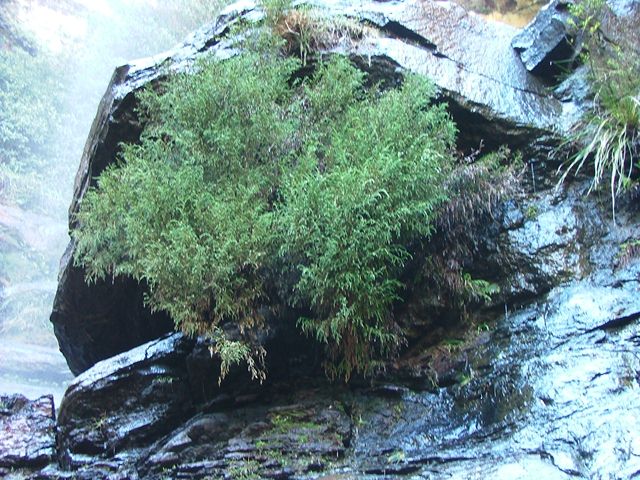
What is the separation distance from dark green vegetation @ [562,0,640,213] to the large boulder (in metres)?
0.38

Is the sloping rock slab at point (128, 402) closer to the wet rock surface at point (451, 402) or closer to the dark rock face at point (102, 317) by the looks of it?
the wet rock surface at point (451, 402)

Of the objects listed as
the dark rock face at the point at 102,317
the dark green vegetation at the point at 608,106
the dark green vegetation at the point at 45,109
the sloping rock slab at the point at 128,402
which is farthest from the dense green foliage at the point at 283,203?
the dark green vegetation at the point at 45,109

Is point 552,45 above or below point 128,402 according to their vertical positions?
above

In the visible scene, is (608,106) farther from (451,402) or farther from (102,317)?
(102,317)

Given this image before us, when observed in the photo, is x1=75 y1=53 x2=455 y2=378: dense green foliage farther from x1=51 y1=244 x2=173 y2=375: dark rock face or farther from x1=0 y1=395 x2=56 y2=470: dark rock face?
x1=0 y1=395 x2=56 y2=470: dark rock face

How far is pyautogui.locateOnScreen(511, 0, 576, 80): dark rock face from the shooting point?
20.1ft

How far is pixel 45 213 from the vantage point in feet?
57.0

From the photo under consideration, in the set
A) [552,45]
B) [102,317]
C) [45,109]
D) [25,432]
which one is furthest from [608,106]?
[45,109]

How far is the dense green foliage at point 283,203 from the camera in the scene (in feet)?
13.6

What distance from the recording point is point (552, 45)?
20.2 feet

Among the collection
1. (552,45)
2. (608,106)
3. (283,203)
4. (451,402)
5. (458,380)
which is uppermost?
(552,45)

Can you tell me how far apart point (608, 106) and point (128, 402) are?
5005mm

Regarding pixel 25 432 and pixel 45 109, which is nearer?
pixel 25 432

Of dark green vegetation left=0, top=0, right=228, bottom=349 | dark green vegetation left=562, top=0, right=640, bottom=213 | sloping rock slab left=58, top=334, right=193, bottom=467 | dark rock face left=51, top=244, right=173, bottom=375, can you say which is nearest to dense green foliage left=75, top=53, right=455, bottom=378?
sloping rock slab left=58, top=334, right=193, bottom=467
